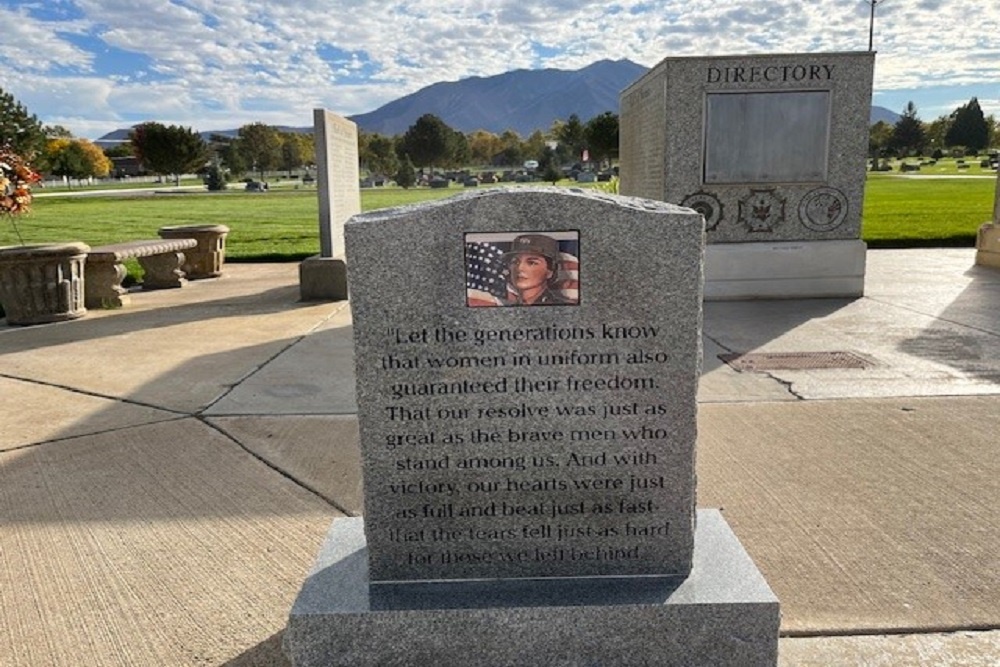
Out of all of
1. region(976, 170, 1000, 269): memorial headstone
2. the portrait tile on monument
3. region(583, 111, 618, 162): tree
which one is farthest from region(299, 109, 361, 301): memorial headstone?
region(583, 111, 618, 162): tree

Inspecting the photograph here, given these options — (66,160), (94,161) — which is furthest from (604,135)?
(94,161)

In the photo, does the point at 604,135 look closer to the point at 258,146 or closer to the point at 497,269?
the point at 258,146

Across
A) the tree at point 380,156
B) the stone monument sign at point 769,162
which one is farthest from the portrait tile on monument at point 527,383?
the tree at point 380,156

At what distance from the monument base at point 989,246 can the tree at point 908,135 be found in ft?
328

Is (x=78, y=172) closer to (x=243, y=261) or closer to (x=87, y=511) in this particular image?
(x=243, y=261)

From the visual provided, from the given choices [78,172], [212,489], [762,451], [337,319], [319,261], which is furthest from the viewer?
[78,172]

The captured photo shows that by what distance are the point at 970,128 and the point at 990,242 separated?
10421cm

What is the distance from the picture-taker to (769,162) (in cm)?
889

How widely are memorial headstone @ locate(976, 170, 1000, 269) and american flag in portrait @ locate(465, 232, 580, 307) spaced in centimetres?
1164

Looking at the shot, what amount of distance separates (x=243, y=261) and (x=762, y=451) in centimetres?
1300

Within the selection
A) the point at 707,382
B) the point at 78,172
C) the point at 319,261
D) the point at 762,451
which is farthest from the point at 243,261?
the point at 78,172

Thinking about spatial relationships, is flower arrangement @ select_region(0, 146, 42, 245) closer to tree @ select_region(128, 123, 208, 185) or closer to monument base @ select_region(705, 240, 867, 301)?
monument base @ select_region(705, 240, 867, 301)

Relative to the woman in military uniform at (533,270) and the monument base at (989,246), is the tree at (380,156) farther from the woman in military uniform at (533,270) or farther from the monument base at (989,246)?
the woman in military uniform at (533,270)

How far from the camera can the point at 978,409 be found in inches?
190
